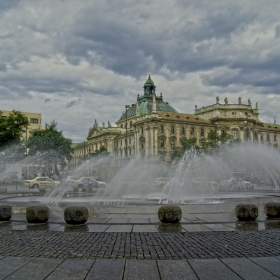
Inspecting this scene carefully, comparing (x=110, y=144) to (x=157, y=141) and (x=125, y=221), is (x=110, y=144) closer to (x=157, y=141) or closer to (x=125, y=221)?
(x=157, y=141)

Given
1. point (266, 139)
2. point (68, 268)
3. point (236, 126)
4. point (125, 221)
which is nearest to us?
point (68, 268)

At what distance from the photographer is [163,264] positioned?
284 inches

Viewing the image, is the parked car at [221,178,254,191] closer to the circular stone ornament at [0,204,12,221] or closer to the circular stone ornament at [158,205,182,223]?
the circular stone ornament at [158,205,182,223]

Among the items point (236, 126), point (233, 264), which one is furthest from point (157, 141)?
point (233, 264)

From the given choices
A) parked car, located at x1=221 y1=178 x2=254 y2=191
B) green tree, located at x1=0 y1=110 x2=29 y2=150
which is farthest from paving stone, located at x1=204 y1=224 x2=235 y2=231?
green tree, located at x1=0 y1=110 x2=29 y2=150

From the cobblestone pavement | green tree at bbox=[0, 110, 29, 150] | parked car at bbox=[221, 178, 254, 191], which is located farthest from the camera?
green tree at bbox=[0, 110, 29, 150]

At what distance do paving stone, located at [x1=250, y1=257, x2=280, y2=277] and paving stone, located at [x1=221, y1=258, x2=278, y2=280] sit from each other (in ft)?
0.44

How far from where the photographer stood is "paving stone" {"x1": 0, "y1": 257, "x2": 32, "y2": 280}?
6695mm

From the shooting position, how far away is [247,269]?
6.87m

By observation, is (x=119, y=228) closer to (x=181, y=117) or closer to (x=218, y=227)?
(x=218, y=227)

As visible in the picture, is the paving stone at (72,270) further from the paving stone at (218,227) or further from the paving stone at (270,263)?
the paving stone at (218,227)

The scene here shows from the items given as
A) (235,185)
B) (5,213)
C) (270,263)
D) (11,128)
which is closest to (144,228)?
(270,263)

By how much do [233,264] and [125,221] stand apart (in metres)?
6.55

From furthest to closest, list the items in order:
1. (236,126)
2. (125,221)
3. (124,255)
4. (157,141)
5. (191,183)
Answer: (236,126), (157,141), (191,183), (125,221), (124,255)
